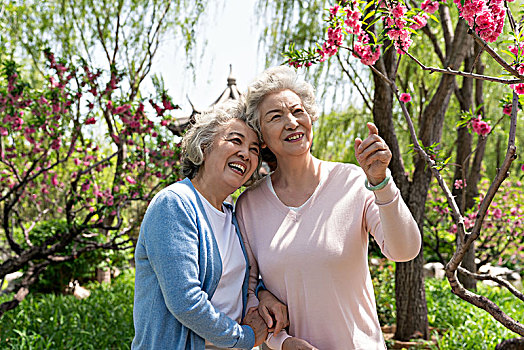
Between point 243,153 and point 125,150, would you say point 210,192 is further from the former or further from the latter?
point 125,150

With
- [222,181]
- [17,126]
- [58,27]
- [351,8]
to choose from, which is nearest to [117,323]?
[17,126]

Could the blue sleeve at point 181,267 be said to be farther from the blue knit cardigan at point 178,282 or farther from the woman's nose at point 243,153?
the woman's nose at point 243,153

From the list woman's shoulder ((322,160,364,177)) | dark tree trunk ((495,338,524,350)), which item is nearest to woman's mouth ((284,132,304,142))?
woman's shoulder ((322,160,364,177))

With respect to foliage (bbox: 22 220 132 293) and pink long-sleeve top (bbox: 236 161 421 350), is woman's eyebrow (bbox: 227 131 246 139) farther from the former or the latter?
foliage (bbox: 22 220 132 293)

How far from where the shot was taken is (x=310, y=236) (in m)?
1.82

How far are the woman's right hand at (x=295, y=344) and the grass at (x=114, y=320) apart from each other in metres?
2.93

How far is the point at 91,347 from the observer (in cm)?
414

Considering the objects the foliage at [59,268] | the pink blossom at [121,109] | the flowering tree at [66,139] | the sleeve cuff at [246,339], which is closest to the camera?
the sleeve cuff at [246,339]

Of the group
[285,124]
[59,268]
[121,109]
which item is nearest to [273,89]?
[285,124]

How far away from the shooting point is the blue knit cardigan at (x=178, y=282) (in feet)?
5.14

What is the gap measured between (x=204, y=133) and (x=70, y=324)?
3.80 meters

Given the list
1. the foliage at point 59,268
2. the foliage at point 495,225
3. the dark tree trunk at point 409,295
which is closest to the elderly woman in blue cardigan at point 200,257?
the dark tree trunk at point 409,295

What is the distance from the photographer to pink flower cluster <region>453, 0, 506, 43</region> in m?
1.58

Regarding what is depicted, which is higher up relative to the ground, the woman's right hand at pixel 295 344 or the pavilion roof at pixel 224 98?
the pavilion roof at pixel 224 98
